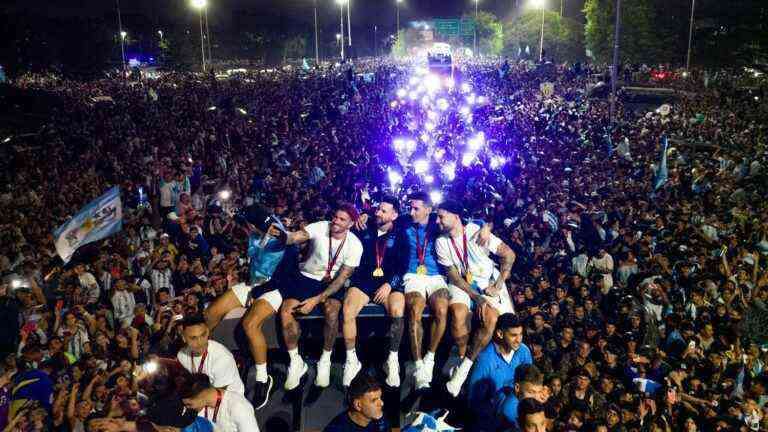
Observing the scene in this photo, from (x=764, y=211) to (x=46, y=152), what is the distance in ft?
53.0

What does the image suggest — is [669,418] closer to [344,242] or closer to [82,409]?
[344,242]

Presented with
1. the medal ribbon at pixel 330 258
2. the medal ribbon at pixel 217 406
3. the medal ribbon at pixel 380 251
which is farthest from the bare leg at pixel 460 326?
the medal ribbon at pixel 217 406

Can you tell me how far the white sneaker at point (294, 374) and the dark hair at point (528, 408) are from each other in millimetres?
2175

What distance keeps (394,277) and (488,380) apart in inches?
52.0

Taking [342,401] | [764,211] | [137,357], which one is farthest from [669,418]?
[764,211]

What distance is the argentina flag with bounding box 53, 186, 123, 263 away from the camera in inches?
Result: 311

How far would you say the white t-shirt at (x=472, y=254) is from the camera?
5555mm

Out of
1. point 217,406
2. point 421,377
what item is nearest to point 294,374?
point 421,377

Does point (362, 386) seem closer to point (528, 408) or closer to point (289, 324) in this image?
point (528, 408)

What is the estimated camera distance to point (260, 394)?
5.25 metres

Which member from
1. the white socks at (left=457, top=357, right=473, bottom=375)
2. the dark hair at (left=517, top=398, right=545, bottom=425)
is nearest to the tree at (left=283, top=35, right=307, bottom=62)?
the white socks at (left=457, top=357, right=473, bottom=375)

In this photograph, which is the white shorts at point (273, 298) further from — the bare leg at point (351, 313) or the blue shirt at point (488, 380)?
the blue shirt at point (488, 380)

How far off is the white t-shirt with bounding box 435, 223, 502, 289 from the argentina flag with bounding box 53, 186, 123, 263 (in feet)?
16.0

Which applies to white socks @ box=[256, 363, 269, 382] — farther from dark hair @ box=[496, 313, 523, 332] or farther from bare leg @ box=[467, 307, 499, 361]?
dark hair @ box=[496, 313, 523, 332]
